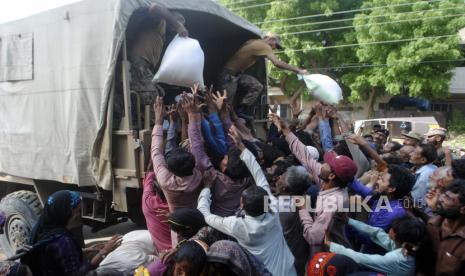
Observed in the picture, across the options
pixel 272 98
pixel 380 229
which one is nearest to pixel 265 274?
pixel 380 229

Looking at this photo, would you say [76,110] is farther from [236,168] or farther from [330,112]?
[330,112]

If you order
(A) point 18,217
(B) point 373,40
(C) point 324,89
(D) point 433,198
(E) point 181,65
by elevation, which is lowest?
(A) point 18,217

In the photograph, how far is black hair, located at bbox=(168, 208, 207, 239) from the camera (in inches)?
97.7

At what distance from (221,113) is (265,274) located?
186cm

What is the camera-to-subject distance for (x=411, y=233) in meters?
2.30

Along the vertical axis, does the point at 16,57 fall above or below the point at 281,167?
above

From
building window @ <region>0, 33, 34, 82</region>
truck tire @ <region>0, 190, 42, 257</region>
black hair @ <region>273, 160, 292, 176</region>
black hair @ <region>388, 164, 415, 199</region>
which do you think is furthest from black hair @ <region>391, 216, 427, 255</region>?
building window @ <region>0, 33, 34, 82</region>

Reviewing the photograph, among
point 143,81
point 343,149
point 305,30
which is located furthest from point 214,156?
point 305,30

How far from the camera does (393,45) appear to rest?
54.9 feet

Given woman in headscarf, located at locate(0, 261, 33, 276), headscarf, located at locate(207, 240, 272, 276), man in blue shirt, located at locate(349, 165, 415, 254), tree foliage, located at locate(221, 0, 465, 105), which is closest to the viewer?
woman in headscarf, located at locate(0, 261, 33, 276)

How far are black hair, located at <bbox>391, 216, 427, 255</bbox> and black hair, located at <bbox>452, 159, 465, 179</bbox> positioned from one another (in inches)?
30.0

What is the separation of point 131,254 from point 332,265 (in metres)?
1.18

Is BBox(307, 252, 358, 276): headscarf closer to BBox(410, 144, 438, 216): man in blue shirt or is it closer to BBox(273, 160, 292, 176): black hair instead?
BBox(273, 160, 292, 176): black hair

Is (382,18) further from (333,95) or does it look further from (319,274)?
(319,274)
